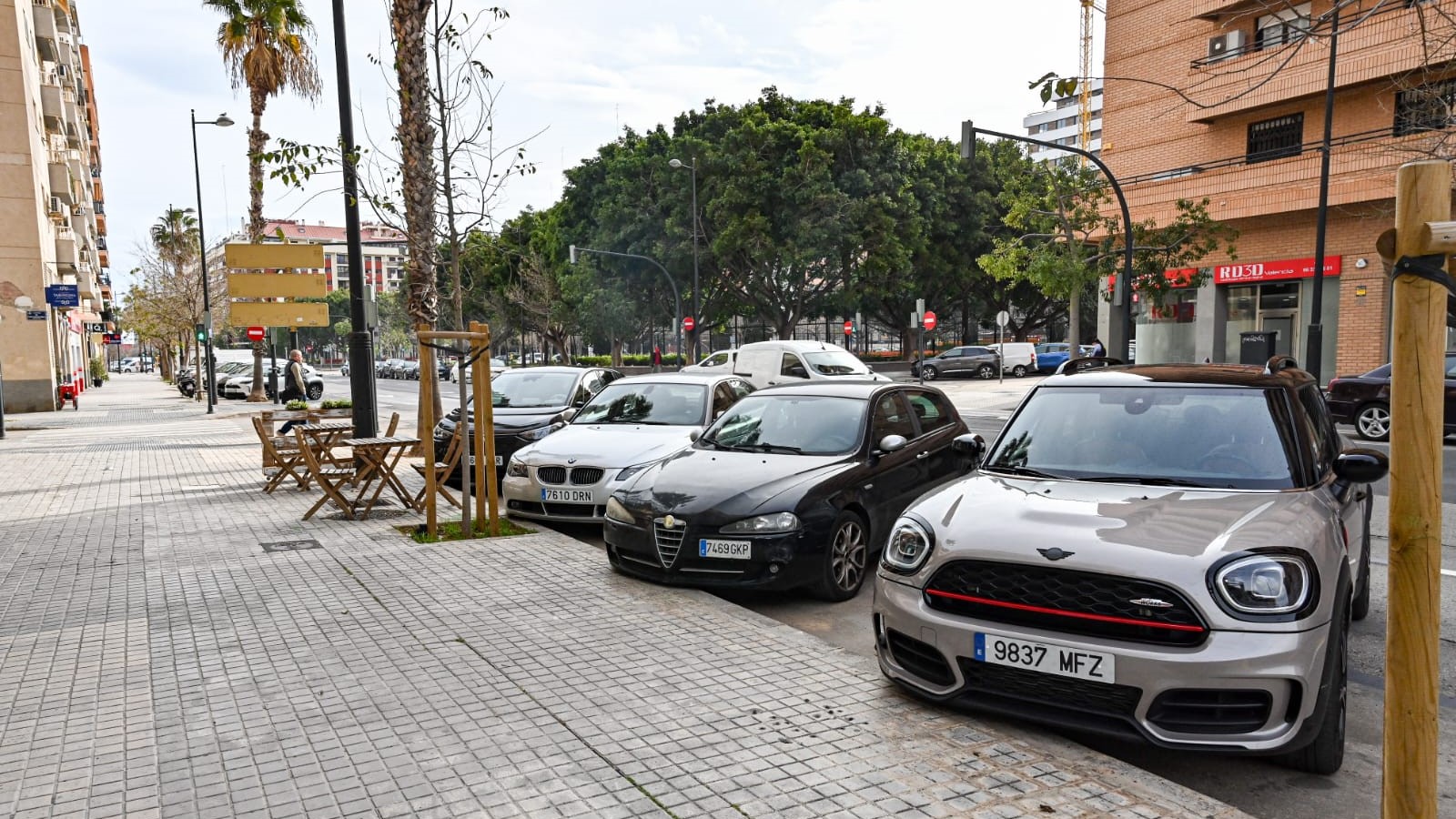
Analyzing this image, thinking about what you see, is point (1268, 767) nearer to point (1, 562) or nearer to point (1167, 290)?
point (1, 562)

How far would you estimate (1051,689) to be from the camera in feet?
11.9

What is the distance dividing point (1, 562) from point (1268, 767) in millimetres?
8585

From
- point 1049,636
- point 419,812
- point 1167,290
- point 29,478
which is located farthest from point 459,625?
point 1167,290

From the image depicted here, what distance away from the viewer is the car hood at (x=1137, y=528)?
351 centimetres

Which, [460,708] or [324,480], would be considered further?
[324,480]

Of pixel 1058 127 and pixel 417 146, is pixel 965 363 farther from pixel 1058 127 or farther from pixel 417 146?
pixel 1058 127

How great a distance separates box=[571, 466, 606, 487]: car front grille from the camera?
8.30 m

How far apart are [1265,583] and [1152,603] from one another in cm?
41

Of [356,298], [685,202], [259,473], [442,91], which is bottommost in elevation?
[259,473]

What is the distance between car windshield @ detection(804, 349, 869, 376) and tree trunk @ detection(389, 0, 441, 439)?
A: 1060 cm

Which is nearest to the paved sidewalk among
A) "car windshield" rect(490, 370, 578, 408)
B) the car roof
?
the car roof

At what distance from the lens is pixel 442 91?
984 cm

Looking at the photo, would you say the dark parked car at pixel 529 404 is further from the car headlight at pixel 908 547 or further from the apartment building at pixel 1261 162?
the apartment building at pixel 1261 162

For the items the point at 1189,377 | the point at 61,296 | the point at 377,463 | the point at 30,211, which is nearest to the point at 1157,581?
the point at 1189,377
